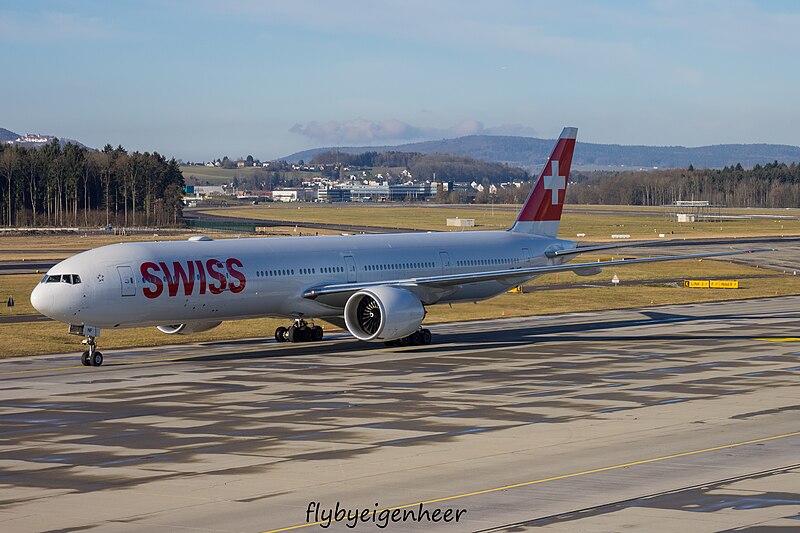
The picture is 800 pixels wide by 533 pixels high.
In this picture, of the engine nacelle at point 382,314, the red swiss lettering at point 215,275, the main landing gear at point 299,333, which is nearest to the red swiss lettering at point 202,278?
the red swiss lettering at point 215,275

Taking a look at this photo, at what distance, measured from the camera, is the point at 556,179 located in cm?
6362

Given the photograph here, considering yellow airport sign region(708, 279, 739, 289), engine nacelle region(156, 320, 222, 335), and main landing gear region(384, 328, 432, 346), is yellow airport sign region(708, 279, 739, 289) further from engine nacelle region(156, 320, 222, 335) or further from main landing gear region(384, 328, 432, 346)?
engine nacelle region(156, 320, 222, 335)

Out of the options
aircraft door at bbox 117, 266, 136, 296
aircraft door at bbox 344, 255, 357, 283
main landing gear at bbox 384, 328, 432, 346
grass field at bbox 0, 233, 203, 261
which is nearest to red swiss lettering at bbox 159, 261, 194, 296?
aircraft door at bbox 117, 266, 136, 296

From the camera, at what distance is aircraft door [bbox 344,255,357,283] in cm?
5188

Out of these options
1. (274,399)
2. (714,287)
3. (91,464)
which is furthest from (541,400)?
(714,287)

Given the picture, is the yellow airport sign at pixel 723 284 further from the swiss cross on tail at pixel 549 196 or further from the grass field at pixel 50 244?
the grass field at pixel 50 244

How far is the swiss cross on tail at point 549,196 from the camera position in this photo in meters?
62.8

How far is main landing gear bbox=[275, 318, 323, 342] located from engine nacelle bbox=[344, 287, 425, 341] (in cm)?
385

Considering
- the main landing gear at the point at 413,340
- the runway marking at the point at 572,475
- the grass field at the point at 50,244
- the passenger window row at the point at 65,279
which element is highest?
the passenger window row at the point at 65,279

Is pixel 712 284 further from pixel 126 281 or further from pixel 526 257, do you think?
pixel 126 281

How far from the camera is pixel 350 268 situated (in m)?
52.0

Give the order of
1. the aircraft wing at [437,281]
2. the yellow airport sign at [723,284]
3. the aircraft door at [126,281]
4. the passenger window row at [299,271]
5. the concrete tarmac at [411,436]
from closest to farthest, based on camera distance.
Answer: the concrete tarmac at [411,436], the aircraft door at [126,281], the passenger window row at [299,271], the aircraft wing at [437,281], the yellow airport sign at [723,284]

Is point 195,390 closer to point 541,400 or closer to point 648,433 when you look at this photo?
point 541,400

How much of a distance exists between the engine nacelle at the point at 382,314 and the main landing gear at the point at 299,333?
12.6ft
